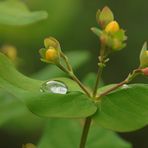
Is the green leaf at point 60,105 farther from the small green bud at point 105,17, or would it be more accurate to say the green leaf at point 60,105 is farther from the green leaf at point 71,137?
the green leaf at point 71,137

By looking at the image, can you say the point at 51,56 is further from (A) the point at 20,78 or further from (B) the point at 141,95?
(B) the point at 141,95

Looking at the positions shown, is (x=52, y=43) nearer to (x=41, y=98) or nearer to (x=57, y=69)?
(x=41, y=98)

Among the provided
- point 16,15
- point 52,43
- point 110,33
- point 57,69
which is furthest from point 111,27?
point 57,69

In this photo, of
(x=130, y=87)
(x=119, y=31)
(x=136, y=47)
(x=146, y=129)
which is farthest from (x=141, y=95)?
(x=136, y=47)

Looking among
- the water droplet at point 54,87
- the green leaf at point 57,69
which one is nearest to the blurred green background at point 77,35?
the green leaf at point 57,69

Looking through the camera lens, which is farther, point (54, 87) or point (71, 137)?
point (71, 137)

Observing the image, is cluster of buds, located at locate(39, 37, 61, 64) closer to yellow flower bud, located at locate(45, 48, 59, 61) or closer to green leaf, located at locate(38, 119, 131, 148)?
yellow flower bud, located at locate(45, 48, 59, 61)

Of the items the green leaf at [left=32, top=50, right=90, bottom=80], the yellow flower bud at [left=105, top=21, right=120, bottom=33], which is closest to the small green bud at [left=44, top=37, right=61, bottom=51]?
the yellow flower bud at [left=105, top=21, right=120, bottom=33]
